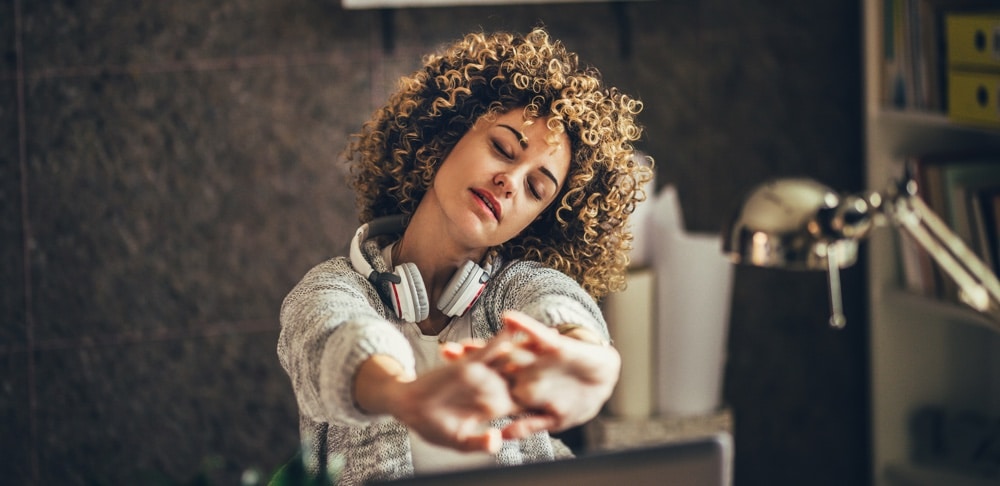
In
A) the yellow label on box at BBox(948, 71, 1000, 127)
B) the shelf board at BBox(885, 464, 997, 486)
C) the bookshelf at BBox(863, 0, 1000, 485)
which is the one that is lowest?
the shelf board at BBox(885, 464, 997, 486)

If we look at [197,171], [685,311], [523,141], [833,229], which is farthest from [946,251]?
[197,171]

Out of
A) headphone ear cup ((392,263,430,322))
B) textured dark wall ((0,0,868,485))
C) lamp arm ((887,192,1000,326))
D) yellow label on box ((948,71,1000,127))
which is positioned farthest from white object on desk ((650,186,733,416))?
lamp arm ((887,192,1000,326))

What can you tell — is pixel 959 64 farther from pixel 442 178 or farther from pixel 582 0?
pixel 442 178

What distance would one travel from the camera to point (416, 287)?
1.18 metres

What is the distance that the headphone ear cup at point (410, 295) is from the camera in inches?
46.3

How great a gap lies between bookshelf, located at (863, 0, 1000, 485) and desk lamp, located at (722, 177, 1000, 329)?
1.66 metres

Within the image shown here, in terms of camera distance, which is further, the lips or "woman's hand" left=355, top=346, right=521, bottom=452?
the lips

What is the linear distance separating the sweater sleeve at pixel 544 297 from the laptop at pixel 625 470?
27 cm

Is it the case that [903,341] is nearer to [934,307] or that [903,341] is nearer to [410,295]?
[934,307]

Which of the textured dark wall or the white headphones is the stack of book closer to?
the textured dark wall

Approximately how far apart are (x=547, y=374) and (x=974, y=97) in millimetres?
1599

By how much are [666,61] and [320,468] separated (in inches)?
65.2

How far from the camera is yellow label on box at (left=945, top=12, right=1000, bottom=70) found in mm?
2127

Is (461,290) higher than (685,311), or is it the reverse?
(461,290)
